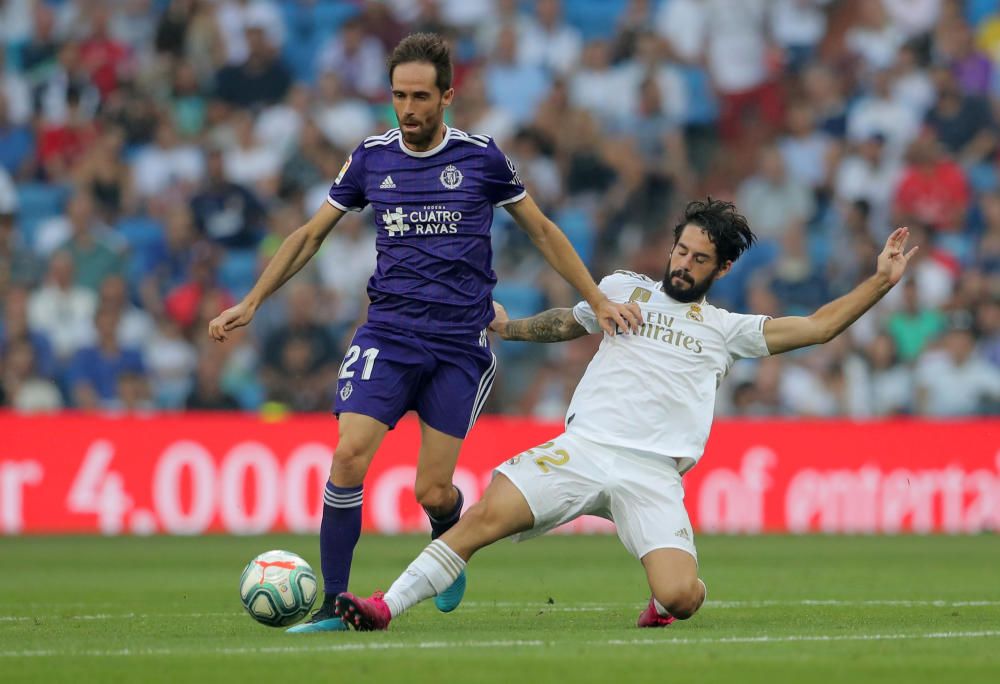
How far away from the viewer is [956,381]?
1716 cm

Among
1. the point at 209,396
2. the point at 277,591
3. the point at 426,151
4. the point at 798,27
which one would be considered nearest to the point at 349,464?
the point at 277,591

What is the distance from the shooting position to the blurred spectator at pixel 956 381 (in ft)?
56.2

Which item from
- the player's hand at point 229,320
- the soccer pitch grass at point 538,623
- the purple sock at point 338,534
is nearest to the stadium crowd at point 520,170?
the soccer pitch grass at point 538,623

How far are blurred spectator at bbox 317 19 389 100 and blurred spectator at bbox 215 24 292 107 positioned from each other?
578 millimetres

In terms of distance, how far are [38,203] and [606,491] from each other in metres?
12.9

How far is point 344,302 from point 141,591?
7.71 metres

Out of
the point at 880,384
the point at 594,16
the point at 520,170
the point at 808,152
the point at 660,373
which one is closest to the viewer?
the point at 660,373

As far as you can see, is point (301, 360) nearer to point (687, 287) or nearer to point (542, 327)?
point (542, 327)

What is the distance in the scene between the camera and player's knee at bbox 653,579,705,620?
7.60 meters

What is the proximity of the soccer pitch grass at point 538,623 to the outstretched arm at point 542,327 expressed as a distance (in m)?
1.38

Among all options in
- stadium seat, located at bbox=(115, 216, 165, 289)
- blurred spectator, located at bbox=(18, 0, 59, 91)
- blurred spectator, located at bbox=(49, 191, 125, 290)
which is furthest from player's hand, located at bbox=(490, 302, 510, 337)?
blurred spectator, located at bbox=(18, 0, 59, 91)

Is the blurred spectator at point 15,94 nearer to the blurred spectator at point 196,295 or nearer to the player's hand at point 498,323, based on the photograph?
the blurred spectator at point 196,295

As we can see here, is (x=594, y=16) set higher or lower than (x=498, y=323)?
higher

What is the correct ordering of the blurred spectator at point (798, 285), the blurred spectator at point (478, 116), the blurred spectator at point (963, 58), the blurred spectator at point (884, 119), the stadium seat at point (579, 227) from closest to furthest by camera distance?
the blurred spectator at point (798, 285) < the stadium seat at point (579, 227) < the blurred spectator at point (478, 116) < the blurred spectator at point (884, 119) < the blurred spectator at point (963, 58)
